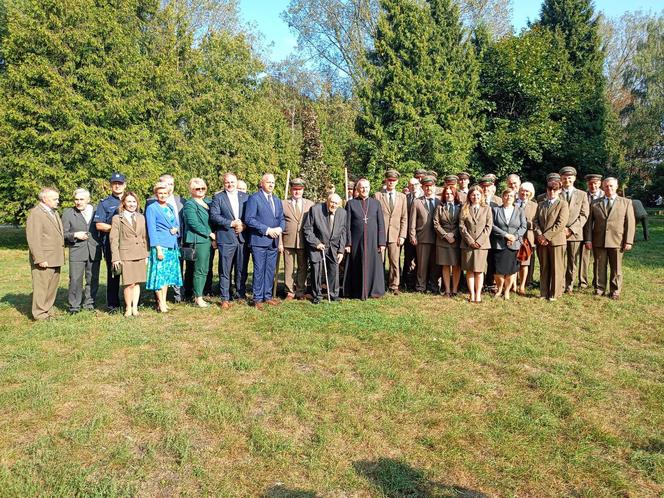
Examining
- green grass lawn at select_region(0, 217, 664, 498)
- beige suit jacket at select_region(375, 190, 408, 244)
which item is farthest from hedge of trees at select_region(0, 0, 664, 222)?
green grass lawn at select_region(0, 217, 664, 498)

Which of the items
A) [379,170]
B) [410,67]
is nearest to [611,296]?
[379,170]

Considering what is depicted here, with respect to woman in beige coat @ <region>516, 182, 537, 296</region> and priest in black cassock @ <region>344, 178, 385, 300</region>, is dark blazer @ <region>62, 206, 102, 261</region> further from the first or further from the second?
woman in beige coat @ <region>516, 182, 537, 296</region>

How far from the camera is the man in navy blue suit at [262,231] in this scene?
7.58 m

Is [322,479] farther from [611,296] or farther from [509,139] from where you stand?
[509,139]

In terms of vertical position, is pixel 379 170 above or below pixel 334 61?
below

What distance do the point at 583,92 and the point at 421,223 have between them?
17.8m

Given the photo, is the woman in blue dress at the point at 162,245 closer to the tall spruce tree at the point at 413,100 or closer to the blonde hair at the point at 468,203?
the blonde hair at the point at 468,203

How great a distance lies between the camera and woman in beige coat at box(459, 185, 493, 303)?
7.80 metres

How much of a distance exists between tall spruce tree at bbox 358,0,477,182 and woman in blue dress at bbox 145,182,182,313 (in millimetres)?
12986

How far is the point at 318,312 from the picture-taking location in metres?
7.12

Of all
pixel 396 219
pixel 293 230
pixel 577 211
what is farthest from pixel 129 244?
pixel 577 211

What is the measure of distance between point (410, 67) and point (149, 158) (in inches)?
446

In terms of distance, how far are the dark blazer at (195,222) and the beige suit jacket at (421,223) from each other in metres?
3.64

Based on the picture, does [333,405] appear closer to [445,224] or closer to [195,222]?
[195,222]
